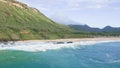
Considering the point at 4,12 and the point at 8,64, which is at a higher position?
the point at 4,12

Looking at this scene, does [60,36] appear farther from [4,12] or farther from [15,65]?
[15,65]

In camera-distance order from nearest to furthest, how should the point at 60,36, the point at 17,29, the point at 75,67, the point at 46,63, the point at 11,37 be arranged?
the point at 75,67 → the point at 46,63 → the point at 11,37 → the point at 17,29 → the point at 60,36

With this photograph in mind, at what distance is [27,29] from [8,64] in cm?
10862

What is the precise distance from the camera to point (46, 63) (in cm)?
7675

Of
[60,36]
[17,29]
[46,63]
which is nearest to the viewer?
[46,63]

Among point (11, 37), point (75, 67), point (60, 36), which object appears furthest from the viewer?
point (60, 36)

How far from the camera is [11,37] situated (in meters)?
156

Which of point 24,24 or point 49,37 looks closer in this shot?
point 49,37

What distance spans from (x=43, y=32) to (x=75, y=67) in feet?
395

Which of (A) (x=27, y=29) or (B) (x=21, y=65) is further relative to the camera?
(A) (x=27, y=29)

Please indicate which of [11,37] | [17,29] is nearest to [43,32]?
[17,29]

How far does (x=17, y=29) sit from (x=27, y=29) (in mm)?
9311

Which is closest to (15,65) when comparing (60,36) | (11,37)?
(11,37)

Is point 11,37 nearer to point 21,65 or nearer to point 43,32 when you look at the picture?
point 43,32
